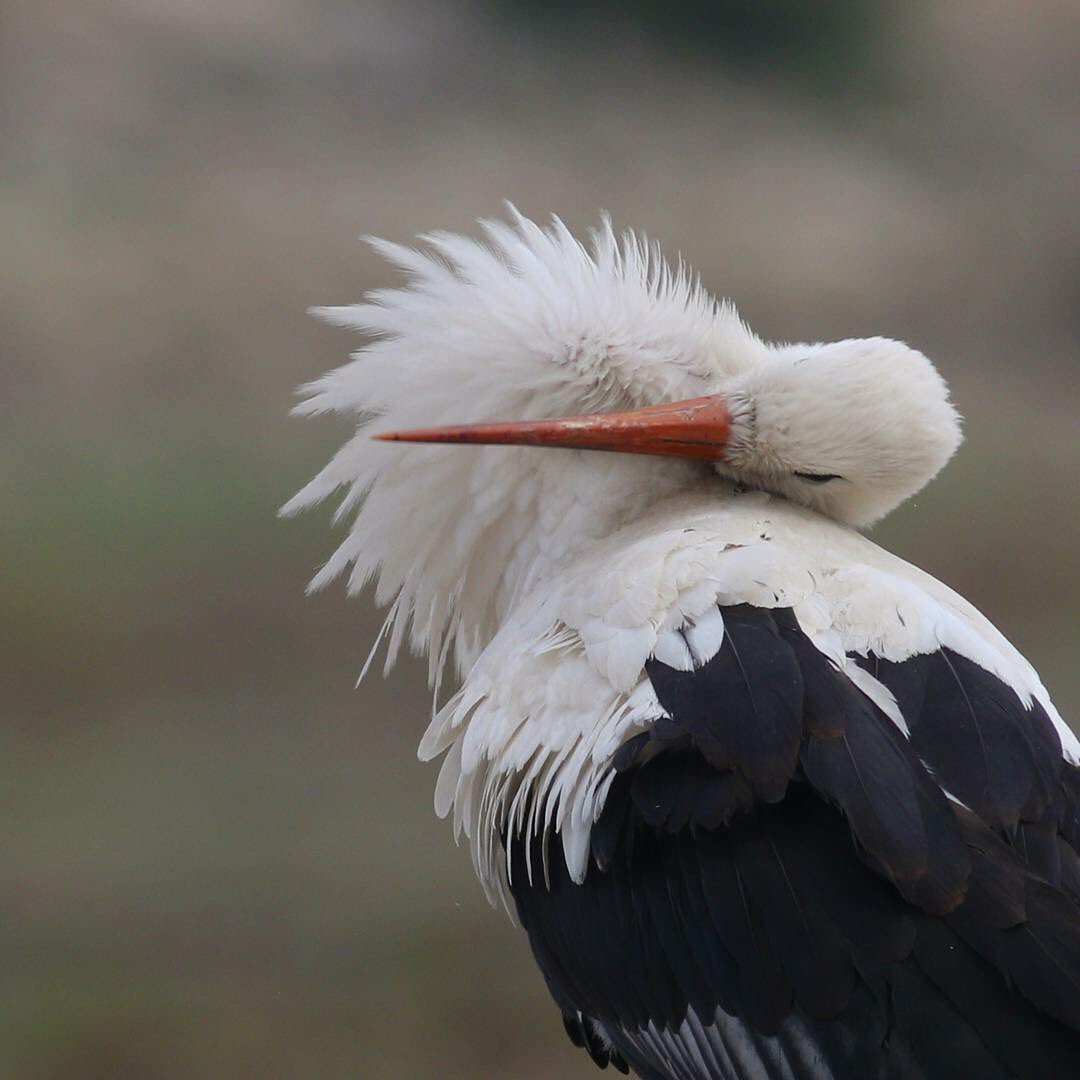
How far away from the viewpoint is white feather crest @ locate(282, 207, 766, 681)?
1.25 m

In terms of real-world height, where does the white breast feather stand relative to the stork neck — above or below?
below

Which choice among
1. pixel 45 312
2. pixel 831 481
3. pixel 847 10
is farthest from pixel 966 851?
pixel 847 10

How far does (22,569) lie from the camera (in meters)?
3.01

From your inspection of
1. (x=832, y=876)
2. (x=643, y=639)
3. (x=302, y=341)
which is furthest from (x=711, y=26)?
(x=832, y=876)

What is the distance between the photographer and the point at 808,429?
3.78 feet

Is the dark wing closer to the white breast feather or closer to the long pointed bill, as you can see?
the white breast feather

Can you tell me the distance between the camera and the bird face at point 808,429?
3.76 feet

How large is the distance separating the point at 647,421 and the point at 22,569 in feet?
7.08

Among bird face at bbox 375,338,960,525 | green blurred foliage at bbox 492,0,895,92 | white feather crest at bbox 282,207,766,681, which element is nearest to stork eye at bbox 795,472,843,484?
bird face at bbox 375,338,960,525

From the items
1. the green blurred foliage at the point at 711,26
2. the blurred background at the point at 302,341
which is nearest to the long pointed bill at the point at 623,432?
the blurred background at the point at 302,341

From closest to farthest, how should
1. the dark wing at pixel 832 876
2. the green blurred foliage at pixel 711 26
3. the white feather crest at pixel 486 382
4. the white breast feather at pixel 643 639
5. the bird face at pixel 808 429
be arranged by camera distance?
the dark wing at pixel 832 876 → the white breast feather at pixel 643 639 → the bird face at pixel 808 429 → the white feather crest at pixel 486 382 → the green blurred foliage at pixel 711 26

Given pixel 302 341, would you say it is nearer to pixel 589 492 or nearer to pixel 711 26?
pixel 711 26

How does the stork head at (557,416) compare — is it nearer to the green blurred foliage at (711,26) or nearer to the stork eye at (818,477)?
the stork eye at (818,477)

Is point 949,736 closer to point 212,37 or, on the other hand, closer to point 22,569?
point 22,569
